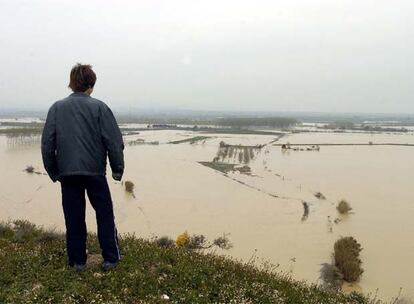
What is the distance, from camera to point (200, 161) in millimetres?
33844

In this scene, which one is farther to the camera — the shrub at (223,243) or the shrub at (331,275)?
the shrub at (223,243)

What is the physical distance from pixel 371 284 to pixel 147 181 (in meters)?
16.1

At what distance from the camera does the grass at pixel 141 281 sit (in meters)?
3.19

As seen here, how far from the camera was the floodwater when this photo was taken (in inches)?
460

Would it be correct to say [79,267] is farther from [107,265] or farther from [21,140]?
[21,140]

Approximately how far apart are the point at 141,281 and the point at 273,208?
48.8 feet

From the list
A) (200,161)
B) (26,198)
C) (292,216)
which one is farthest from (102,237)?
(200,161)

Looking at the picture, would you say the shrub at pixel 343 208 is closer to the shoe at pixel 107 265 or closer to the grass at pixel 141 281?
the grass at pixel 141 281

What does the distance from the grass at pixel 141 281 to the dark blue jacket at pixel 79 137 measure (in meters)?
0.89

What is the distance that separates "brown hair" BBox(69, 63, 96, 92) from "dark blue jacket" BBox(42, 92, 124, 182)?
0.09 m

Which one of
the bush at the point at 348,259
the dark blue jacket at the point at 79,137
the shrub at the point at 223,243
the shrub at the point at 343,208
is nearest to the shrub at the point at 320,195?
the shrub at the point at 343,208

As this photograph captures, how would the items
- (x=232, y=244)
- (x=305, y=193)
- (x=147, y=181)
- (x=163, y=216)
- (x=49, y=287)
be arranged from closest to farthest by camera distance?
(x=49, y=287) < (x=232, y=244) < (x=163, y=216) < (x=305, y=193) < (x=147, y=181)

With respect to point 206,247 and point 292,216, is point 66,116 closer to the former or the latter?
point 206,247

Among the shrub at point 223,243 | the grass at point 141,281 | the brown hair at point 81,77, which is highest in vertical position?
the brown hair at point 81,77
